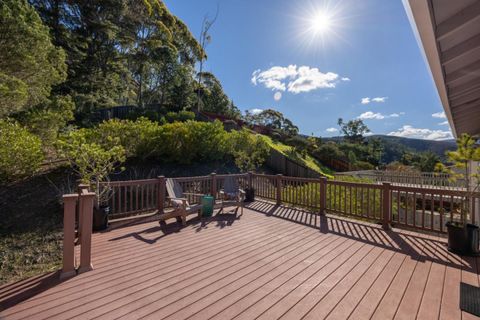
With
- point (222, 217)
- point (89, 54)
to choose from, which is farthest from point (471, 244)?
point (89, 54)

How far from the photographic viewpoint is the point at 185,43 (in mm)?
20734

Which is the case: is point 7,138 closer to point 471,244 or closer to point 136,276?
point 136,276

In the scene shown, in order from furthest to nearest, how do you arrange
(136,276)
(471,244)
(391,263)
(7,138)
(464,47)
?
(7,138) → (471,244) → (391,263) → (464,47) → (136,276)

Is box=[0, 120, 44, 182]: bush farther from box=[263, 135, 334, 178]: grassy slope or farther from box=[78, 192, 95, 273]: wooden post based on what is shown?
box=[263, 135, 334, 178]: grassy slope

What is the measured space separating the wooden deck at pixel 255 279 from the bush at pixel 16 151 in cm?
293

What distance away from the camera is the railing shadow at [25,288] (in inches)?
77.2

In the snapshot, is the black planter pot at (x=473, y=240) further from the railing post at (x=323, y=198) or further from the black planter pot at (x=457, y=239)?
the railing post at (x=323, y=198)

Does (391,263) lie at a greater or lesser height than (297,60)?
lesser

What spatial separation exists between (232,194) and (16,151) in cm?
470

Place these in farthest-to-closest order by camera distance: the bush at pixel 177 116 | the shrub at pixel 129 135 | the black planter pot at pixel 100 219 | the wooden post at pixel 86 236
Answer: the bush at pixel 177 116, the shrub at pixel 129 135, the black planter pot at pixel 100 219, the wooden post at pixel 86 236

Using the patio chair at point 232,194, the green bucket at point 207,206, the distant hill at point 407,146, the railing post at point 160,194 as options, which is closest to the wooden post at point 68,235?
the railing post at point 160,194

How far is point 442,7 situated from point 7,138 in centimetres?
705

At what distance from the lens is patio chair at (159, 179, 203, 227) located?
13.8 ft

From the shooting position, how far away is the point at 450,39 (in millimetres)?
2482
